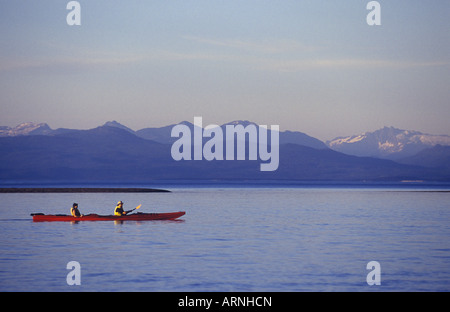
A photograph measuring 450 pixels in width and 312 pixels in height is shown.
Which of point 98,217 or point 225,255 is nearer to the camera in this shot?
point 225,255

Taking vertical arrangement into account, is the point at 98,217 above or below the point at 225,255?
above

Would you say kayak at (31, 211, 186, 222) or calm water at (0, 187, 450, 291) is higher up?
kayak at (31, 211, 186, 222)

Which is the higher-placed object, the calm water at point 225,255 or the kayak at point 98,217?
the kayak at point 98,217

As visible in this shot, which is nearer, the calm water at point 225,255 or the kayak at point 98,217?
the calm water at point 225,255

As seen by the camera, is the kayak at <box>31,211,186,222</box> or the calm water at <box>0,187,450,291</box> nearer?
the calm water at <box>0,187,450,291</box>
